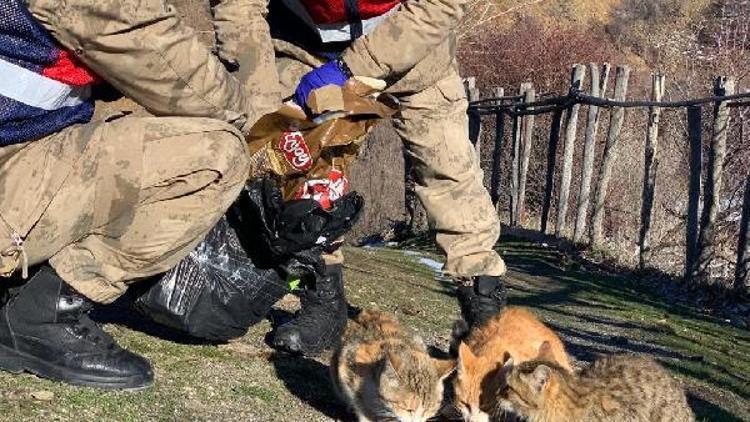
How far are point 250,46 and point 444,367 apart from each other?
5.46 ft

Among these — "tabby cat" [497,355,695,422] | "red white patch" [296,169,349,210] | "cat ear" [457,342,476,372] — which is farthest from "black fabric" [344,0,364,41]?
"tabby cat" [497,355,695,422]

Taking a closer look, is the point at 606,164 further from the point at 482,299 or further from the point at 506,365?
the point at 506,365

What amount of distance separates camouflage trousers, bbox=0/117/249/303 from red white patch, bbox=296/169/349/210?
0.55 meters

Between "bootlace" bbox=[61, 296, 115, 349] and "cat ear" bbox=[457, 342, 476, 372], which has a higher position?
"bootlace" bbox=[61, 296, 115, 349]

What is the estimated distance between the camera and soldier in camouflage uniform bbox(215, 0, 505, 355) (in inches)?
185

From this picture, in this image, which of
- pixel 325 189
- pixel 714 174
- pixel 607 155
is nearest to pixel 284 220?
pixel 325 189

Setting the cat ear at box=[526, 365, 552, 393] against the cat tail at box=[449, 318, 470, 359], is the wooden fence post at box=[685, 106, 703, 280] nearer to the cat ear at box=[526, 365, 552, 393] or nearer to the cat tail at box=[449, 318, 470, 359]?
the cat tail at box=[449, 318, 470, 359]

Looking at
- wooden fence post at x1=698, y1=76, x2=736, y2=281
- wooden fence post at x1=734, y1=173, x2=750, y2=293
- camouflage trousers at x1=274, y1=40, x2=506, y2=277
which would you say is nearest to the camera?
camouflage trousers at x1=274, y1=40, x2=506, y2=277

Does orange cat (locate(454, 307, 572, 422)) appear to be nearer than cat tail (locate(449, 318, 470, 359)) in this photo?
Yes

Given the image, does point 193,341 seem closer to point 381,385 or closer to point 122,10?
point 381,385

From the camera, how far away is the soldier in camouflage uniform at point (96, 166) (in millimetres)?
3406

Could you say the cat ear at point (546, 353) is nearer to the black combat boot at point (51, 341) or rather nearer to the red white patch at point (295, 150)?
the red white patch at point (295, 150)

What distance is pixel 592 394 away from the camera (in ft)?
13.6

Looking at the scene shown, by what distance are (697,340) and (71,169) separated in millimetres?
4910
